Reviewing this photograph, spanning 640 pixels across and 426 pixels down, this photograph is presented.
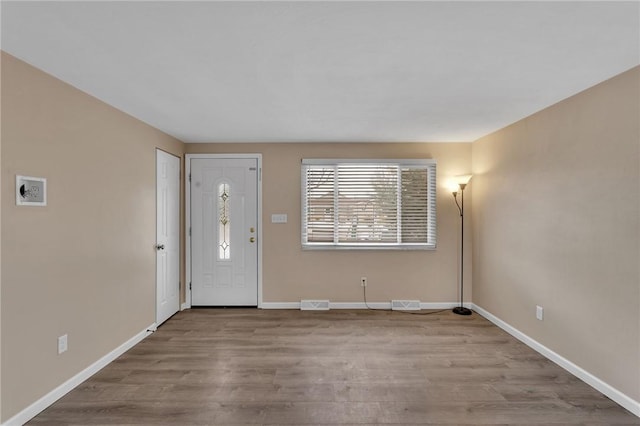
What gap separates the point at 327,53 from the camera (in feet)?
5.85

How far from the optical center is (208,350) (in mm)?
2930

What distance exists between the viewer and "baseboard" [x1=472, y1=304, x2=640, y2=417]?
2049 millimetres

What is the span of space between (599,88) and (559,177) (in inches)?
29.7

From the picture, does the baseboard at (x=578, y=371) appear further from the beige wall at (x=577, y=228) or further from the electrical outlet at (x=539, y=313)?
the electrical outlet at (x=539, y=313)

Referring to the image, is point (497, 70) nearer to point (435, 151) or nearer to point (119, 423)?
point (435, 151)

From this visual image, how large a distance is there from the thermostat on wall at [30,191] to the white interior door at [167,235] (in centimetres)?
145

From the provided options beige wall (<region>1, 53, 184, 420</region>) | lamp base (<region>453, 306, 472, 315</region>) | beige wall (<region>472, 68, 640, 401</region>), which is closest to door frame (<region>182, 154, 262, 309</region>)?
beige wall (<region>1, 53, 184, 420</region>)

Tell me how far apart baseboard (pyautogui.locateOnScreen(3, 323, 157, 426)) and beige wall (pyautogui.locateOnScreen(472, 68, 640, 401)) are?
409cm

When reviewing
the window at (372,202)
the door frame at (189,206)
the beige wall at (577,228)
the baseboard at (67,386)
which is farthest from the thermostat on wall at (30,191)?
the beige wall at (577,228)

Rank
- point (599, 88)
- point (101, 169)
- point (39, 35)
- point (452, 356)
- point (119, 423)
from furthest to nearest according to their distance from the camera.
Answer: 1. point (452, 356)
2. point (101, 169)
3. point (599, 88)
4. point (119, 423)
5. point (39, 35)

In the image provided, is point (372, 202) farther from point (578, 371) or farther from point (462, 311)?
point (578, 371)

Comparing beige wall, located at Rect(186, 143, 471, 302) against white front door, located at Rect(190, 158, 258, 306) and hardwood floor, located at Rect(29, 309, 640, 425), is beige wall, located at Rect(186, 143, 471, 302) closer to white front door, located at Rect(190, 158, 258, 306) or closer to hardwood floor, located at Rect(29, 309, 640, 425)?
white front door, located at Rect(190, 158, 258, 306)

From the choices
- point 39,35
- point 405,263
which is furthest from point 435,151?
Answer: point 39,35

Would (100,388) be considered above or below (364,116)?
below
